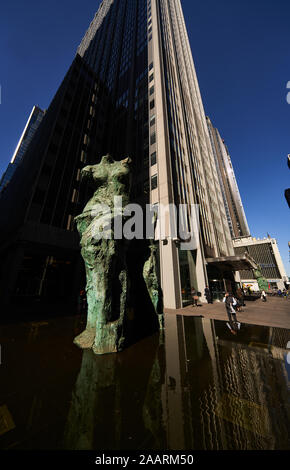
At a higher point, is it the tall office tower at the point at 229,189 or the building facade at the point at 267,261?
the tall office tower at the point at 229,189

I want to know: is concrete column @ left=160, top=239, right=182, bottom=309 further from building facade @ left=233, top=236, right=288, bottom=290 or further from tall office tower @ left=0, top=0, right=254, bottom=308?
building facade @ left=233, top=236, right=288, bottom=290

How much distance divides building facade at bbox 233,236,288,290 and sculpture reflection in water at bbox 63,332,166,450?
5983cm

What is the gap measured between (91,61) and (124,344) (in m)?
69.4

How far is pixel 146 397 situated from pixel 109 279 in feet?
9.60

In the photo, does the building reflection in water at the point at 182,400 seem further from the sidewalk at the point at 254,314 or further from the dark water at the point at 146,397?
the sidewalk at the point at 254,314

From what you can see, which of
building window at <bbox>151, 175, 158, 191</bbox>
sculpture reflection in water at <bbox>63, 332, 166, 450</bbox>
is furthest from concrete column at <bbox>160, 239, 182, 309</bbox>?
sculpture reflection in water at <bbox>63, 332, 166, 450</bbox>

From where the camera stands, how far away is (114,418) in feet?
7.93

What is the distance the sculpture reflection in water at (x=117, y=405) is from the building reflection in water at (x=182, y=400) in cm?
1

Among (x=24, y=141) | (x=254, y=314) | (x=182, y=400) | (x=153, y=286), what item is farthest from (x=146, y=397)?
(x=24, y=141)

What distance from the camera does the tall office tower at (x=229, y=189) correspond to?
91.1 m

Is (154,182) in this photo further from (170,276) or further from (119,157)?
(119,157)

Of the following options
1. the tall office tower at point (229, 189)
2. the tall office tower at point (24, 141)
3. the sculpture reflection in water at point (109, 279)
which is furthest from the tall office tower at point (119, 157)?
the tall office tower at point (24, 141)

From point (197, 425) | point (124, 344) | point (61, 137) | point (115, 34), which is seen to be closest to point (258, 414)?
point (197, 425)

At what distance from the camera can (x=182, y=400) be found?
2.87 metres
